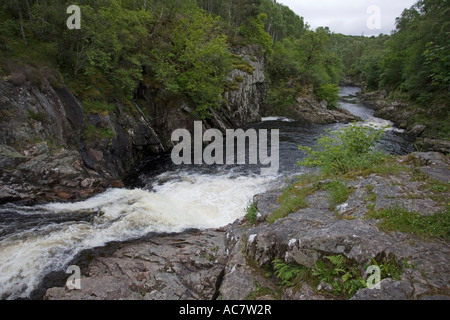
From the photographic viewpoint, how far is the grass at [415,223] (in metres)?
5.09

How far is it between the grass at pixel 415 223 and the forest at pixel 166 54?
128 inches

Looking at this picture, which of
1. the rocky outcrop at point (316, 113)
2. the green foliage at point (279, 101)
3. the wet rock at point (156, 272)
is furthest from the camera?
the green foliage at point (279, 101)

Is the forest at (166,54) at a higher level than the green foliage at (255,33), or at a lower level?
lower

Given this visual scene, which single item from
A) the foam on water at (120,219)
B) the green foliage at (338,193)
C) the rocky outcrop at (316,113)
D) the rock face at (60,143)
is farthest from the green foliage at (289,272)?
the rocky outcrop at (316,113)

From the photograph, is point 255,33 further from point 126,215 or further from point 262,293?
point 262,293

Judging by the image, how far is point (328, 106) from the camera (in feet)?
135

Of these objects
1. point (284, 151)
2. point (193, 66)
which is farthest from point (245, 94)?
point (284, 151)

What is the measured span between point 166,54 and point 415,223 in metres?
23.3

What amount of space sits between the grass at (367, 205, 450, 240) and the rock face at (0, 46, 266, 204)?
1224 centimetres

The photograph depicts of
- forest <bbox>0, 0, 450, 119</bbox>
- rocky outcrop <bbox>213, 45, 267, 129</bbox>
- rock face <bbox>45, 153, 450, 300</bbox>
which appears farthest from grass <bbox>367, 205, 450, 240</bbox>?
rocky outcrop <bbox>213, 45, 267, 129</bbox>

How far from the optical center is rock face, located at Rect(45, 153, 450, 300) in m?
4.57

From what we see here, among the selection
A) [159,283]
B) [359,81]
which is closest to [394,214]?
[159,283]

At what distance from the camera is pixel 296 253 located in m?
5.58

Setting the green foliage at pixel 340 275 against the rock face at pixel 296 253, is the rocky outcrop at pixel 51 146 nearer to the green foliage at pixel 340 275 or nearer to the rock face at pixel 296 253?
the rock face at pixel 296 253
